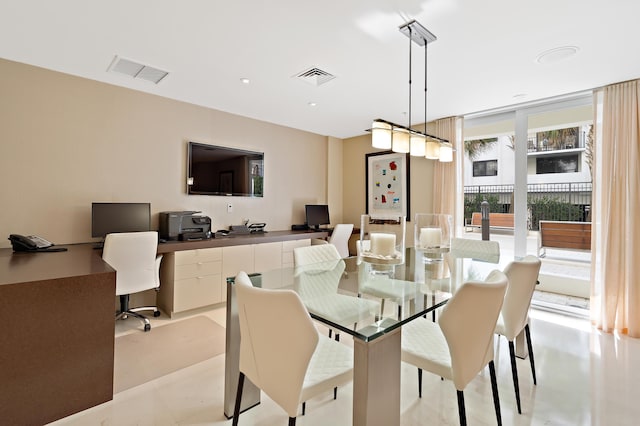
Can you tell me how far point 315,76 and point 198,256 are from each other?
2.19 m

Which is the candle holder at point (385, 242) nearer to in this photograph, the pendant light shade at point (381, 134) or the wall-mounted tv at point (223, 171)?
the pendant light shade at point (381, 134)

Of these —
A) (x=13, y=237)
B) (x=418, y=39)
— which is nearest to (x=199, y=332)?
(x=13, y=237)

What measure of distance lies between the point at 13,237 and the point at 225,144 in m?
2.26

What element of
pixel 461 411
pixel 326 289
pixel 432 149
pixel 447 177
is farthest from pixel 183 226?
pixel 447 177

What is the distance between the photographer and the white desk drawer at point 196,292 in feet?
10.2

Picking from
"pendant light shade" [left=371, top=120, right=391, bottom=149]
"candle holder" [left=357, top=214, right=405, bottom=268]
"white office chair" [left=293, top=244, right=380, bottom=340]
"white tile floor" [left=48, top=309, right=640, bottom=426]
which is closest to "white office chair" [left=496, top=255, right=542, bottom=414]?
"white tile floor" [left=48, top=309, right=640, bottom=426]

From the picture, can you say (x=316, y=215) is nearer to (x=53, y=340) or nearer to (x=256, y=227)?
(x=256, y=227)

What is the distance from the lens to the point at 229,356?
170 cm

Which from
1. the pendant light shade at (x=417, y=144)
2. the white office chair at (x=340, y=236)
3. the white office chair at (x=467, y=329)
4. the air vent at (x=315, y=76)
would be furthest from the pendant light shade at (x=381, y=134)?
the white office chair at (x=340, y=236)

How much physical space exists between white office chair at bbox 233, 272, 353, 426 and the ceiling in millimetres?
1741

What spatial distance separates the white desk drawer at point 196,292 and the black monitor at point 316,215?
173 centimetres

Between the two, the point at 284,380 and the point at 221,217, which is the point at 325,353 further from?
the point at 221,217

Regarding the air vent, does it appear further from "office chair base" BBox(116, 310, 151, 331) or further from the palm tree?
"office chair base" BBox(116, 310, 151, 331)

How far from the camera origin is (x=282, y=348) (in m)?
1.12
